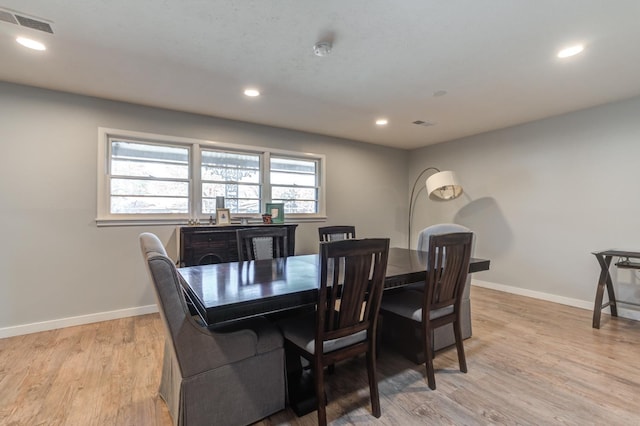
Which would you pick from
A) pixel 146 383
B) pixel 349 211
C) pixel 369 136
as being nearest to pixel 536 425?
pixel 146 383

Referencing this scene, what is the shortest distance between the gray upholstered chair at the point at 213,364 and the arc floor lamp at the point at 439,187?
3435mm

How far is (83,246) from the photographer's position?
3.24 m

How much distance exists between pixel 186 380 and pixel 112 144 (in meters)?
3.13

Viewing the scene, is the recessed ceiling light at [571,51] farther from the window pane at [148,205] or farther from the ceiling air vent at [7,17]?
the window pane at [148,205]

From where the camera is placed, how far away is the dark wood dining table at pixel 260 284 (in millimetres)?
1406

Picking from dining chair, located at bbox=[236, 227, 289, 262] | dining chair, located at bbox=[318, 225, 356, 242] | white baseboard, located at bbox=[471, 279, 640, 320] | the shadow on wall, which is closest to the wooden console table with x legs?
white baseboard, located at bbox=[471, 279, 640, 320]

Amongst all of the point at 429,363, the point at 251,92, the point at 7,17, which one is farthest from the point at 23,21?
the point at 429,363

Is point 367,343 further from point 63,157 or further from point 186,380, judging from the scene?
point 63,157

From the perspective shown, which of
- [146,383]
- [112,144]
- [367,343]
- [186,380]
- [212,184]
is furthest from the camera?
[212,184]

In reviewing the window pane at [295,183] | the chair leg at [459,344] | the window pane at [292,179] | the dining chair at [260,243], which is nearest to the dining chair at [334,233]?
the dining chair at [260,243]

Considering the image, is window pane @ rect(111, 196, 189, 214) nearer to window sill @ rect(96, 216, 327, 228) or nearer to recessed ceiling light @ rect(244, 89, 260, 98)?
window sill @ rect(96, 216, 327, 228)

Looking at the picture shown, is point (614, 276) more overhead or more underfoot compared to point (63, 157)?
more underfoot

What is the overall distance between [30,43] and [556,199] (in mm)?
5849

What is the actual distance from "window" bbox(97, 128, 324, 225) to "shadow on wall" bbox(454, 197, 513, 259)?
2682mm
